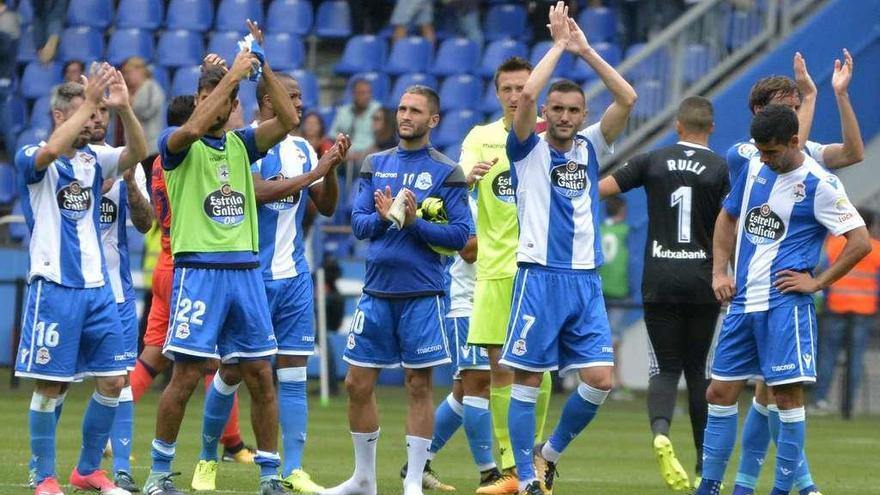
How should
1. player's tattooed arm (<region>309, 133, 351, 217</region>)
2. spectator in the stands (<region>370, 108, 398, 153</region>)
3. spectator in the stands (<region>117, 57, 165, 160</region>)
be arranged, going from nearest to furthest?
player's tattooed arm (<region>309, 133, 351, 217</region>) → spectator in the stands (<region>370, 108, 398, 153</region>) → spectator in the stands (<region>117, 57, 165, 160</region>)

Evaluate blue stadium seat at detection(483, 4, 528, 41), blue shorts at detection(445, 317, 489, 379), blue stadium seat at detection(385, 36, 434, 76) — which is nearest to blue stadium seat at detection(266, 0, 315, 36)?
blue stadium seat at detection(385, 36, 434, 76)

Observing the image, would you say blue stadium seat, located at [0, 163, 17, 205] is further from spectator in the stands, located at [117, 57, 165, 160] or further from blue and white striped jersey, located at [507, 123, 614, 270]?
blue and white striped jersey, located at [507, 123, 614, 270]

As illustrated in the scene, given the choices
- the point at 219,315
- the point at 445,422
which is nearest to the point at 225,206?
the point at 219,315

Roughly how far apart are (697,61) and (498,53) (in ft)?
10.2

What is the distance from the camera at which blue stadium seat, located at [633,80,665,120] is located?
2022 cm

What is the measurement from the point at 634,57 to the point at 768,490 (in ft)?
31.5

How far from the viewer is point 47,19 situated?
23594 millimetres

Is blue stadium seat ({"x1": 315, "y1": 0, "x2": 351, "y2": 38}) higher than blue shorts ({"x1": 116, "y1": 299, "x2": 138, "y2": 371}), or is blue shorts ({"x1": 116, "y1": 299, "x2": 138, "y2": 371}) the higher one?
blue stadium seat ({"x1": 315, "y1": 0, "x2": 351, "y2": 38})

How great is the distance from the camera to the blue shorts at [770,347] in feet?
29.3

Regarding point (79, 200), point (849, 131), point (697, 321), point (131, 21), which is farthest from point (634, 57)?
point (79, 200)

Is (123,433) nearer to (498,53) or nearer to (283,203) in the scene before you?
(283,203)

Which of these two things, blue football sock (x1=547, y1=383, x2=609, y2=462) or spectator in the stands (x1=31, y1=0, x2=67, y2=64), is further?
spectator in the stands (x1=31, y1=0, x2=67, y2=64)

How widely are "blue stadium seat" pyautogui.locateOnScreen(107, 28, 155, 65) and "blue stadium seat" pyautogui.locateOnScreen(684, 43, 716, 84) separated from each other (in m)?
7.21

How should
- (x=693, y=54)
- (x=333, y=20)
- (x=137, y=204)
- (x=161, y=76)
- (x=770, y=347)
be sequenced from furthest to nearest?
(x=333, y=20), (x=161, y=76), (x=693, y=54), (x=137, y=204), (x=770, y=347)
